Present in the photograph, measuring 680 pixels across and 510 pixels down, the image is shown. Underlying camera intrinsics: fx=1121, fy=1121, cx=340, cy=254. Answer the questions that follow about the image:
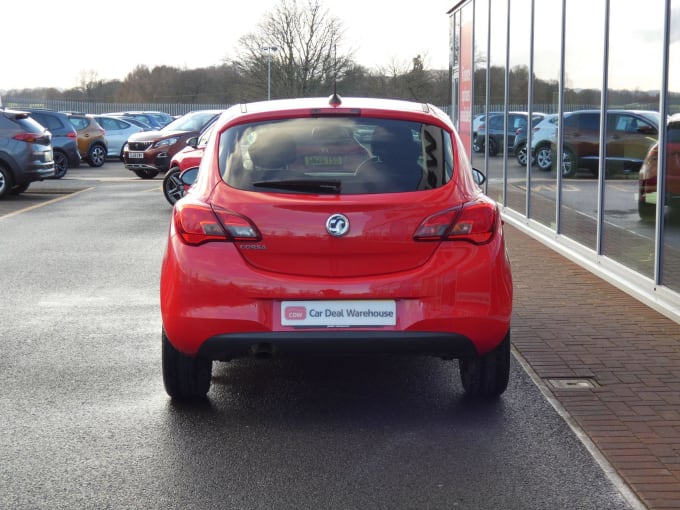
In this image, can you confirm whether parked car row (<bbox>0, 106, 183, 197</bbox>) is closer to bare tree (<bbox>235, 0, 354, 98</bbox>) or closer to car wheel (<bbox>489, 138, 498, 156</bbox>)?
car wheel (<bbox>489, 138, 498, 156</bbox>)

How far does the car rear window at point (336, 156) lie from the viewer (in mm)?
5246

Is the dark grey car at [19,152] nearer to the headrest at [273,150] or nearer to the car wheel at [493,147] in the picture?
the car wheel at [493,147]

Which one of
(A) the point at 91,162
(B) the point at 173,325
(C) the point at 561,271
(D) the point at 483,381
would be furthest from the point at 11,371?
(A) the point at 91,162

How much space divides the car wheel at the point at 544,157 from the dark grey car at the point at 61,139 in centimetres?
1533

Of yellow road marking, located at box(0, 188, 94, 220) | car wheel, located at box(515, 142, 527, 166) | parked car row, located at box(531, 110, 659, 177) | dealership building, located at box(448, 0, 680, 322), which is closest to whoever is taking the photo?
dealership building, located at box(448, 0, 680, 322)

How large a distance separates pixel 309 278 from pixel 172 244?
0.72 m

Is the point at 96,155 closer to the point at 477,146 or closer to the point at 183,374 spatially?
the point at 477,146

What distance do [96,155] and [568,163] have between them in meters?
23.2

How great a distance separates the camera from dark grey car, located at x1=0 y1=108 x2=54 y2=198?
1947cm

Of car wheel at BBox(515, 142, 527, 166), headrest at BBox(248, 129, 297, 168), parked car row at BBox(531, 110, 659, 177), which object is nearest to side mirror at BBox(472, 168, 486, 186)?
parked car row at BBox(531, 110, 659, 177)

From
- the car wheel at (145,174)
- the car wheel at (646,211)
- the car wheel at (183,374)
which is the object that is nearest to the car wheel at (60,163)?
the car wheel at (145,174)

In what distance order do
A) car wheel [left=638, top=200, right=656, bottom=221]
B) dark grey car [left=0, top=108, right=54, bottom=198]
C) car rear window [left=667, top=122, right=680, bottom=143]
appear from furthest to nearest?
dark grey car [left=0, top=108, right=54, bottom=198]
car wheel [left=638, top=200, right=656, bottom=221]
car rear window [left=667, top=122, right=680, bottom=143]

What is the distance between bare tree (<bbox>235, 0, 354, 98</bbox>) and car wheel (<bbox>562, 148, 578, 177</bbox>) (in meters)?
60.8

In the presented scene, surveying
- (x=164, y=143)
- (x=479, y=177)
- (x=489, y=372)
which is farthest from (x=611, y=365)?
(x=164, y=143)
